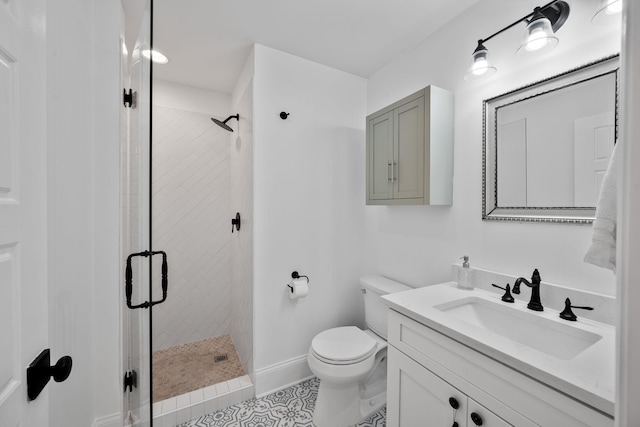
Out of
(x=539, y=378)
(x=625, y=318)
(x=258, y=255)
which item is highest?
(x=625, y=318)

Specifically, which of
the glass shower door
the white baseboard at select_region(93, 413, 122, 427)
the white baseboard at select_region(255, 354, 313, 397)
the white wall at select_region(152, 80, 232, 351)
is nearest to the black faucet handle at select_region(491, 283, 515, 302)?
the white baseboard at select_region(255, 354, 313, 397)

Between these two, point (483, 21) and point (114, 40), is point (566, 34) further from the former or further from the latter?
point (114, 40)

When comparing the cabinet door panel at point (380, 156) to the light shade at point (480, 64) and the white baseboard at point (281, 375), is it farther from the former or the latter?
the white baseboard at point (281, 375)

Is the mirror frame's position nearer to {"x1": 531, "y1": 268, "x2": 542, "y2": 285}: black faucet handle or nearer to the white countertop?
{"x1": 531, "y1": 268, "x2": 542, "y2": 285}: black faucet handle

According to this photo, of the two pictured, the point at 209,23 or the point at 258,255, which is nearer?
the point at 209,23

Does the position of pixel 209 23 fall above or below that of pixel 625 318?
above

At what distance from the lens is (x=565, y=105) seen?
1.13 metres

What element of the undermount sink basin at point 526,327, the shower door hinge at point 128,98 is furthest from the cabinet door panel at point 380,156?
the shower door hinge at point 128,98

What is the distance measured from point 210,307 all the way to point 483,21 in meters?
2.97

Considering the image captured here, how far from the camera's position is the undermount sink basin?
0.97 meters

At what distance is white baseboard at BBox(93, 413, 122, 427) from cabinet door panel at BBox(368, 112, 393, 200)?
1.94m

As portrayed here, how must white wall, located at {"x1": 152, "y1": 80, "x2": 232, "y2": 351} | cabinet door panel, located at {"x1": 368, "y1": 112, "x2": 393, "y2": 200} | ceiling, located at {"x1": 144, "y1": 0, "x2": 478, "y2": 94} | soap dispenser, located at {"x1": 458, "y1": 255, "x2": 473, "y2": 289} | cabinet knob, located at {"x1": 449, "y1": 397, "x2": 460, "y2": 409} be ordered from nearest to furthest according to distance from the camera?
cabinet knob, located at {"x1": 449, "y1": 397, "x2": 460, "y2": 409}
soap dispenser, located at {"x1": 458, "y1": 255, "x2": 473, "y2": 289}
ceiling, located at {"x1": 144, "y1": 0, "x2": 478, "y2": 94}
cabinet door panel, located at {"x1": 368, "y1": 112, "x2": 393, "y2": 200}
white wall, located at {"x1": 152, "y1": 80, "x2": 232, "y2": 351}

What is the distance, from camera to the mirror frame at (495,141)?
3.39ft

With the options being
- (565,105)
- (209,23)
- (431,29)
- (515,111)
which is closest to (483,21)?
(431,29)
